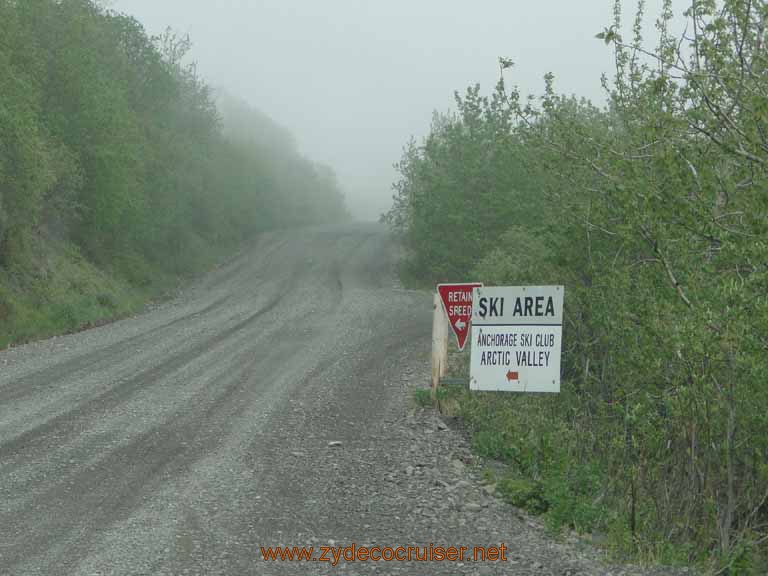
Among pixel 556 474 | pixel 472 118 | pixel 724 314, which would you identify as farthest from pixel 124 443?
pixel 472 118

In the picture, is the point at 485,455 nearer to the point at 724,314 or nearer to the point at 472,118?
the point at 724,314

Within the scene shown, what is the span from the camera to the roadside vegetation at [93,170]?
19.9m

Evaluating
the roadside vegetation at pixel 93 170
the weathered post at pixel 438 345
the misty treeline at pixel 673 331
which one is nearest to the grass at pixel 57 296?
the roadside vegetation at pixel 93 170

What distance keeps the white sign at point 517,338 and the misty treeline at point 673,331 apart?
62cm

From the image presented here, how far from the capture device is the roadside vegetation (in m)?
19.9

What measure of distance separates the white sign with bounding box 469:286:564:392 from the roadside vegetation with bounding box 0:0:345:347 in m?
11.4

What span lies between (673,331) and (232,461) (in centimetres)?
474

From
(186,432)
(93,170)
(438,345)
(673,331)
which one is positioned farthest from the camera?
(93,170)

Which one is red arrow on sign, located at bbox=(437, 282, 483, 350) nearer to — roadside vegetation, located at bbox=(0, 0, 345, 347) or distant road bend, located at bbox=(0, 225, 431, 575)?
distant road bend, located at bbox=(0, 225, 431, 575)

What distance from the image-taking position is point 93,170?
2508cm

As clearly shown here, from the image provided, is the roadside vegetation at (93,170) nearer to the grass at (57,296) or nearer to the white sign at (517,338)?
the grass at (57,296)

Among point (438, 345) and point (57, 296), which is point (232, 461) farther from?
point (57, 296)

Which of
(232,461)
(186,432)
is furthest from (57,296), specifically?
(232,461)

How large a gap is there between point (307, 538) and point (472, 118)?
23.8 meters
